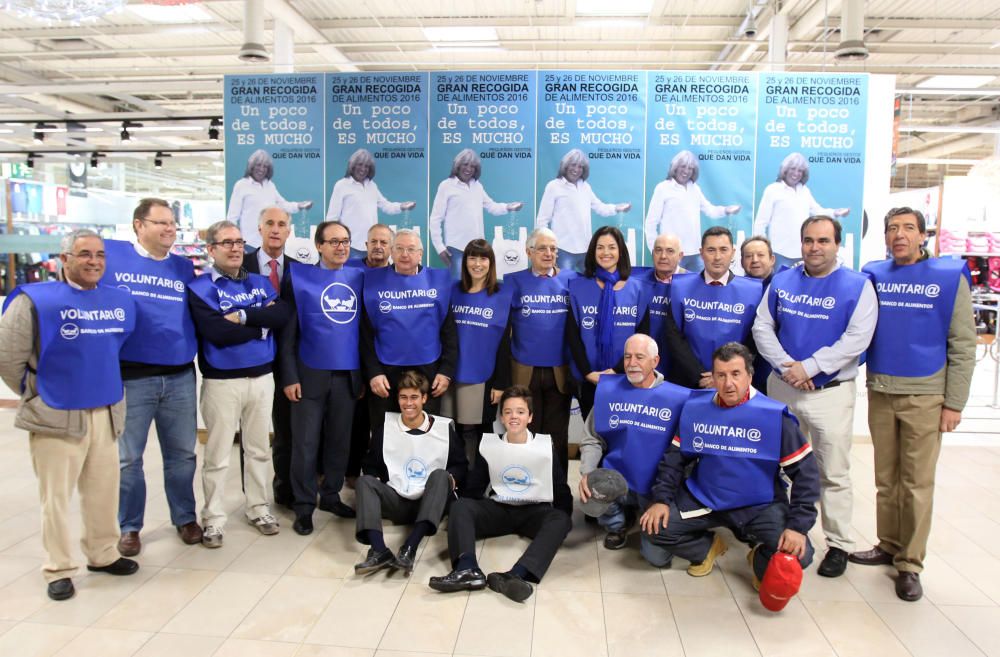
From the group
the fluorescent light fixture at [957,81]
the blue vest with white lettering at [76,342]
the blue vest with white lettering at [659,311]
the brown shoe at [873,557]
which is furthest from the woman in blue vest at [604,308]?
the fluorescent light fixture at [957,81]

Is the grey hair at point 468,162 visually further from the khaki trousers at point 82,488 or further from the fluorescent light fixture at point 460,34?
the fluorescent light fixture at point 460,34

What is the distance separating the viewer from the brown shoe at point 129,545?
128 inches

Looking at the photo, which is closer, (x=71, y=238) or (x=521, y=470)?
(x=71, y=238)

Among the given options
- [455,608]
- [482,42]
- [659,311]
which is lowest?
[455,608]

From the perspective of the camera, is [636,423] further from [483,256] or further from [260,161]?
[260,161]

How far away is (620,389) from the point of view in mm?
3324

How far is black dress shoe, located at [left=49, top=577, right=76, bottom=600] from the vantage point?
9.20 feet

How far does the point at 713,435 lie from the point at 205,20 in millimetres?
7940

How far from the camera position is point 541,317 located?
12.2 ft

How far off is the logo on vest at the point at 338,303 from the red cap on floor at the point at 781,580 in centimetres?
228

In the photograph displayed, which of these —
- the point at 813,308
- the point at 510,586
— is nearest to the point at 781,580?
the point at 510,586

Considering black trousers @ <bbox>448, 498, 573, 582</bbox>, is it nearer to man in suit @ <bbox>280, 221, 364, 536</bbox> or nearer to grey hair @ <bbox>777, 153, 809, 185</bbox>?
man in suit @ <bbox>280, 221, 364, 536</bbox>

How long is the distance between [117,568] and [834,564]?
10.5 ft

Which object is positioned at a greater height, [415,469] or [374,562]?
[415,469]
